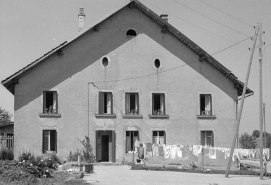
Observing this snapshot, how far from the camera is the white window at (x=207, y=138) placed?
108 ft

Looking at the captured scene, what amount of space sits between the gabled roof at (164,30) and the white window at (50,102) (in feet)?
6.65

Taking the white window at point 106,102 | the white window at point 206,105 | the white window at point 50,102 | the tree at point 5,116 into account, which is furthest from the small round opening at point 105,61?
the tree at point 5,116

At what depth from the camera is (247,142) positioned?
8562cm

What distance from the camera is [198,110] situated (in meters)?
32.8

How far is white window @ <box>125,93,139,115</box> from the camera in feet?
105

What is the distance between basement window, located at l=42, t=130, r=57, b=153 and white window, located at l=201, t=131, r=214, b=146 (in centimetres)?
1031

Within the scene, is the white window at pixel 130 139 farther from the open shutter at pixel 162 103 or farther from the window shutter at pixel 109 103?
the open shutter at pixel 162 103

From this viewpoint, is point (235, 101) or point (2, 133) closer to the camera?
point (235, 101)

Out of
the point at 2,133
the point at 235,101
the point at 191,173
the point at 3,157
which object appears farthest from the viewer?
the point at 2,133

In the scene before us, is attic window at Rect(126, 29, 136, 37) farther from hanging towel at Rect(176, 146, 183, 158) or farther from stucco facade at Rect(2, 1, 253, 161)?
hanging towel at Rect(176, 146, 183, 158)

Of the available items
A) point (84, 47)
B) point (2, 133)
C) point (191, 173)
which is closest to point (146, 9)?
point (84, 47)

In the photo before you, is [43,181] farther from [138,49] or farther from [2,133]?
[2,133]

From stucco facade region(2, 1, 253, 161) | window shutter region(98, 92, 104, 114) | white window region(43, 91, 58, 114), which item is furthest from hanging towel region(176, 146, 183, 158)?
white window region(43, 91, 58, 114)

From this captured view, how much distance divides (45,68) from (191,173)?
11.8 meters
